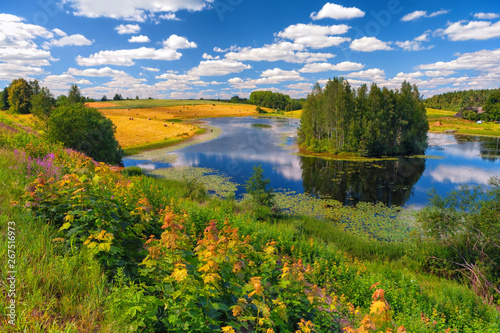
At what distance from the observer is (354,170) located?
32688mm

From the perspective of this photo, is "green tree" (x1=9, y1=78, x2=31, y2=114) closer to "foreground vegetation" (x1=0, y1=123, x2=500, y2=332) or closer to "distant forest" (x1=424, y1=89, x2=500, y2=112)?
"foreground vegetation" (x1=0, y1=123, x2=500, y2=332)

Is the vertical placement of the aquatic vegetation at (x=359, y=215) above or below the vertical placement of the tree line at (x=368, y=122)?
below

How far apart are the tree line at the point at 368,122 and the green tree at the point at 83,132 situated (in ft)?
107

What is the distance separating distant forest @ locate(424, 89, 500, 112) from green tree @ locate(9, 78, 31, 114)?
569 feet

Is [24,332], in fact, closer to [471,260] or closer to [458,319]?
[458,319]

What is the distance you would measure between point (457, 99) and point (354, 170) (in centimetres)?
16873

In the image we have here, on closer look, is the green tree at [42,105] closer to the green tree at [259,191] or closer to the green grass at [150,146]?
the green grass at [150,146]

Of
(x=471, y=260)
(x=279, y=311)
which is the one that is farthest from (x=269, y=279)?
(x=471, y=260)

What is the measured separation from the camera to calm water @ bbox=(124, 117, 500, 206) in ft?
78.7

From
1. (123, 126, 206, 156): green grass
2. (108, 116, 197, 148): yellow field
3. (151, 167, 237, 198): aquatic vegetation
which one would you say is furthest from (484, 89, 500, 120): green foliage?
(151, 167, 237, 198): aquatic vegetation

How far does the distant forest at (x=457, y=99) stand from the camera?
137750mm

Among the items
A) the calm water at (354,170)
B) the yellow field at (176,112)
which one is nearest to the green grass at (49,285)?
the calm water at (354,170)

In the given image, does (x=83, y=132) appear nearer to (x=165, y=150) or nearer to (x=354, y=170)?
(x=165, y=150)

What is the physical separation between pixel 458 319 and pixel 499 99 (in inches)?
5256
